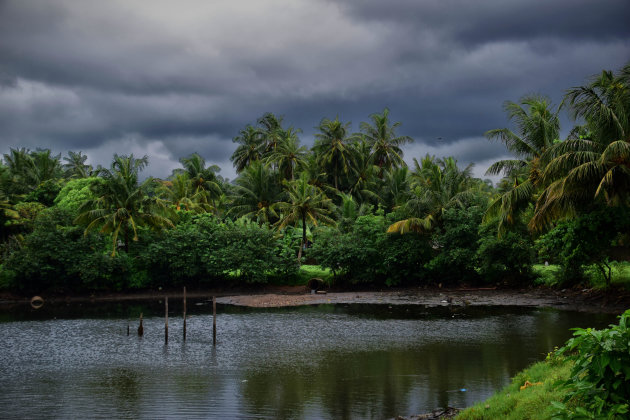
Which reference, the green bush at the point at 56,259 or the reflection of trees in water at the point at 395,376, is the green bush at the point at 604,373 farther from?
the green bush at the point at 56,259

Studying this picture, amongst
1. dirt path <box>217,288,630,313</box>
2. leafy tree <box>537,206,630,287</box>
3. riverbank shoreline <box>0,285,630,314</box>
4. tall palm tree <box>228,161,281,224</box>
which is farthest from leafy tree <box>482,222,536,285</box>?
tall palm tree <box>228,161,281,224</box>

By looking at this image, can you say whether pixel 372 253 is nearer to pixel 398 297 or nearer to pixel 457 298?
pixel 398 297

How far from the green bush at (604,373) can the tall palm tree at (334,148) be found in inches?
1807

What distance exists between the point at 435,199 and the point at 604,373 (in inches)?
1342

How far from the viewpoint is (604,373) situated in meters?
5.12

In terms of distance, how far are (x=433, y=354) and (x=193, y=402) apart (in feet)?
27.6

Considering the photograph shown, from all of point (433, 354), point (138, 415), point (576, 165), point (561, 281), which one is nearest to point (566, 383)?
point (138, 415)

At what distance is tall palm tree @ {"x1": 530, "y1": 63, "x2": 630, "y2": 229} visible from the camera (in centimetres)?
2084

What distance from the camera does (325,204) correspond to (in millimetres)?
43625

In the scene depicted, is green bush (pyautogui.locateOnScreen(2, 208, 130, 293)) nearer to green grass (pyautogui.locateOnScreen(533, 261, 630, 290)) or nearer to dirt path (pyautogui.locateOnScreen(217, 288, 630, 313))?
dirt path (pyautogui.locateOnScreen(217, 288, 630, 313))

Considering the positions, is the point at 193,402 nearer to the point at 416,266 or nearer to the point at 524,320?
the point at 524,320

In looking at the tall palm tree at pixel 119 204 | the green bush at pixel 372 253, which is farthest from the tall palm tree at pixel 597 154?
the tall palm tree at pixel 119 204

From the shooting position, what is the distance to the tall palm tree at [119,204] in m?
37.6

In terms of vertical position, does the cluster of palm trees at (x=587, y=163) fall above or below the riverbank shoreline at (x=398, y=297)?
above
